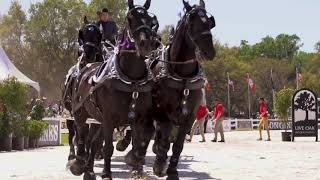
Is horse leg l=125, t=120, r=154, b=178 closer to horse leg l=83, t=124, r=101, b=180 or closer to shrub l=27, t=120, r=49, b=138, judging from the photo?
horse leg l=83, t=124, r=101, b=180

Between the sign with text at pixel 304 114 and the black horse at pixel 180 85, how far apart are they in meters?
20.7

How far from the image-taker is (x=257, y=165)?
1507cm

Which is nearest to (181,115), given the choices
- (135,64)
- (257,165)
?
(135,64)

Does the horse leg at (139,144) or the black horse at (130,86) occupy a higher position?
the black horse at (130,86)

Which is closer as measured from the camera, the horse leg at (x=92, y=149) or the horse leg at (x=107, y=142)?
the horse leg at (x=107, y=142)

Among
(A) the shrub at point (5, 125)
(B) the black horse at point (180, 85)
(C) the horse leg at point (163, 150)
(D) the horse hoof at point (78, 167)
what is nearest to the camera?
(B) the black horse at point (180, 85)

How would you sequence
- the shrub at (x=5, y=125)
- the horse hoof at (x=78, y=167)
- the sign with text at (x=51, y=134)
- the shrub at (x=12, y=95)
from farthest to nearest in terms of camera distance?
the sign with text at (x=51, y=134)
the shrub at (x=12, y=95)
the shrub at (x=5, y=125)
the horse hoof at (x=78, y=167)

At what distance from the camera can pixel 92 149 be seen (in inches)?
427

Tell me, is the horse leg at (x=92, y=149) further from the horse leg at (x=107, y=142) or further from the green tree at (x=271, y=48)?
the green tree at (x=271, y=48)

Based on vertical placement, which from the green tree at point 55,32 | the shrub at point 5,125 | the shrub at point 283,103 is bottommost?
the shrub at point 5,125

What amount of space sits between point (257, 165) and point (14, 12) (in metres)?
72.4

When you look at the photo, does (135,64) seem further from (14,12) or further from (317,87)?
(317,87)

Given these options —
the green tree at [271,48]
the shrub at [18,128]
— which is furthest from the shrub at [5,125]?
the green tree at [271,48]

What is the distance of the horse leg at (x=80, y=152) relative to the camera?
11.4m
